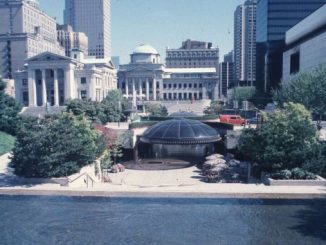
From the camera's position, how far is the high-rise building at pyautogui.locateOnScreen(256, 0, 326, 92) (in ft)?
366

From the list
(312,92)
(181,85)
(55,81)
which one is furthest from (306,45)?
(181,85)

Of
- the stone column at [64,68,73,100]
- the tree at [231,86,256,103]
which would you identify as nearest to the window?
the tree at [231,86,256,103]

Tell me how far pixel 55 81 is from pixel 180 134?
274 feet

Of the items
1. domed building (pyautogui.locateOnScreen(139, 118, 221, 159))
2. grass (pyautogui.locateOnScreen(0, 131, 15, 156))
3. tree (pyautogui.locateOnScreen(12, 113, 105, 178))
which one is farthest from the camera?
domed building (pyautogui.locateOnScreen(139, 118, 221, 159))

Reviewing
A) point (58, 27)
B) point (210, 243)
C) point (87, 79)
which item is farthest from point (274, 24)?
point (58, 27)

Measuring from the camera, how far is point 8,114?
4919 cm

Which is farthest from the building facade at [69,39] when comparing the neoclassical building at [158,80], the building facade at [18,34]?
the neoclassical building at [158,80]

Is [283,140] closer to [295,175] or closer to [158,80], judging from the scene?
[295,175]

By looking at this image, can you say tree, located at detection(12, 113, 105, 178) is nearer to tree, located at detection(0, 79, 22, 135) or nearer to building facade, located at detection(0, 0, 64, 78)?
tree, located at detection(0, 79, 22, 135)

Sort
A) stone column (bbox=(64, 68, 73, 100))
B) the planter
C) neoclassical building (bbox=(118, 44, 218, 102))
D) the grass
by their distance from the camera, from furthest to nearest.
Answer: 1. neoclassical building (bbox=(118, 44, 218, 102))
2. stone column (bbox=(64, 68, 73, 100))
3. the grass
4. the planter

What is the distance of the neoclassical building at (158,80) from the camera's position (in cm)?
14812

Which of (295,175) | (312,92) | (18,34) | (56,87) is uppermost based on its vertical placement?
(18,34)

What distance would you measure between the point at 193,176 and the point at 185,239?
1623 centimetres

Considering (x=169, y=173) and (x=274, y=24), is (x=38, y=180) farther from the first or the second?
(x=274, y=24)
